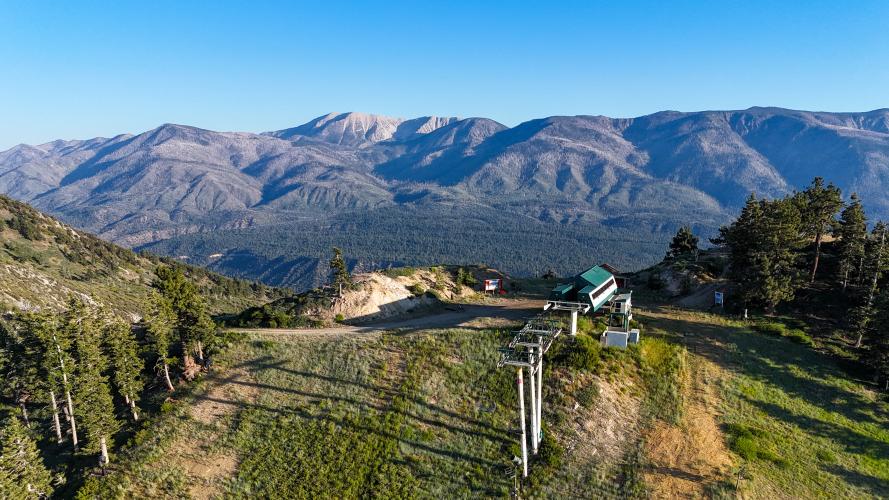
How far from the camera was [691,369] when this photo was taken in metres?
44.0

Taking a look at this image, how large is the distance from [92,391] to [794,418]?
5991 centimetres

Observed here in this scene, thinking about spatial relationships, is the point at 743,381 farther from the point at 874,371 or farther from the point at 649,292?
the point at 649,292

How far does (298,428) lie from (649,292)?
5904 centimetres

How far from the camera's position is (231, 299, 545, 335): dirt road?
5425cm

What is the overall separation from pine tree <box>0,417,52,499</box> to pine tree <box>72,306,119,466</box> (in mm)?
3300

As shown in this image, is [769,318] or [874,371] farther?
[769,318]

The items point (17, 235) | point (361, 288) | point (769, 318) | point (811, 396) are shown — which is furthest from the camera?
point (17, 235)

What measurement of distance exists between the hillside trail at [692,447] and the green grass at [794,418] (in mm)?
1152

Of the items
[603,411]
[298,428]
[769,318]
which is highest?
[769,318]

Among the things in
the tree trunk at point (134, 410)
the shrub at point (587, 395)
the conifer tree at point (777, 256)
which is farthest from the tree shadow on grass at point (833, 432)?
the tree trunk at point (134, 410)

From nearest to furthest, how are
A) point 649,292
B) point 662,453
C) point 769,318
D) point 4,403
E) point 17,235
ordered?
point 662,453 < point 4,403 < point 769,318 < point 649,292 < point 17,235

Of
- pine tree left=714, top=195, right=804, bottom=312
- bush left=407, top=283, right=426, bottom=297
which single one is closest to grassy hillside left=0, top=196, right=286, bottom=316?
bush left=407, top=283, right=426, bottom=297

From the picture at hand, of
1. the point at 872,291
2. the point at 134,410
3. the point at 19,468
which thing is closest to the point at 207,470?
the point at 134,410

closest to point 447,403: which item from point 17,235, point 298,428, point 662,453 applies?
point 298,428
